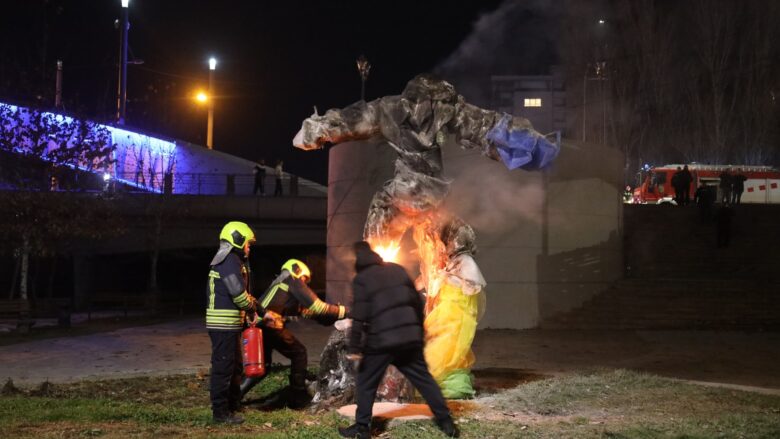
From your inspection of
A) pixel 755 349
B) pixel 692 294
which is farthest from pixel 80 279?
pixel 755 349

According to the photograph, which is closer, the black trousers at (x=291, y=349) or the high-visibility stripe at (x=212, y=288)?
the high-visibility stripe at (x=212, y=288)

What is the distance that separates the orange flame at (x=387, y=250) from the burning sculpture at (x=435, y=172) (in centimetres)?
1

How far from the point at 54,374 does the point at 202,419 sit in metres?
4.82

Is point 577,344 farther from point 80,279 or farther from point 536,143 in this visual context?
point 80,279

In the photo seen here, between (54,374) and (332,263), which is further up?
(332,263)

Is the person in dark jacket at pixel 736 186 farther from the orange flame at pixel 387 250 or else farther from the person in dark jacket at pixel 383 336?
Answer: the person in dark jacket at pixel 383 336

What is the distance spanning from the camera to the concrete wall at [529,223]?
1623 cm

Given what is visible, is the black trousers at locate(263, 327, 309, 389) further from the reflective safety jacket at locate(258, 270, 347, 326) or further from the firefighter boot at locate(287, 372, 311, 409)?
the reflective safety jacket at locate(258, 270, 347, 326)

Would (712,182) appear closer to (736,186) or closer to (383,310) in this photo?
(736,186)

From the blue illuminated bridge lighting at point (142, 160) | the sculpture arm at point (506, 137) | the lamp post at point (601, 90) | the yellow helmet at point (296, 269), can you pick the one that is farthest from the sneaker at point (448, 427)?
the blue illuminated bridge lighting at point (142, 160)

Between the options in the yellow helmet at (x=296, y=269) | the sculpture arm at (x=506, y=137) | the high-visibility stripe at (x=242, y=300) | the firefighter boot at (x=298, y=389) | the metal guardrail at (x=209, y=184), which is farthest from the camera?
the metal guardrail at (x=209, y=184)

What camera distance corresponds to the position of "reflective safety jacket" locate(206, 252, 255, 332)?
6832mm

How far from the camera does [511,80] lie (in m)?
16.4

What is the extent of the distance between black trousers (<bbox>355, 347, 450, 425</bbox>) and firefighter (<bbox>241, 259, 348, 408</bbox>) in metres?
1.56
